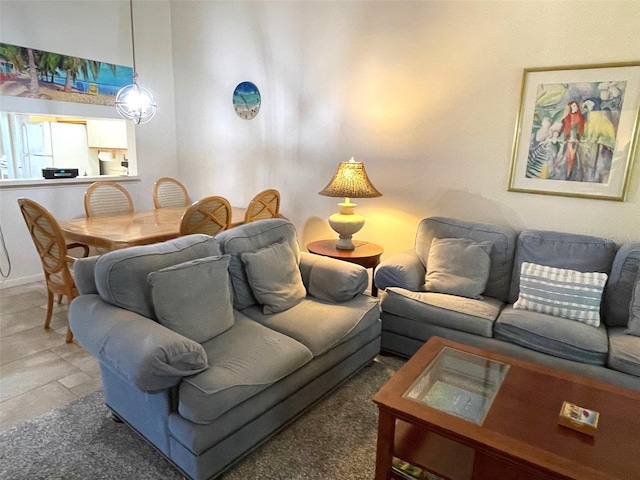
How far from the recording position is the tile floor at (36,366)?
2.20 metres

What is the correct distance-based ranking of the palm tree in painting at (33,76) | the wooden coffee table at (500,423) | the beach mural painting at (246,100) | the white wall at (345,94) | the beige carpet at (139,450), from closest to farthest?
1. the wooden coffee table at (500,423)
2. the beige carpet at (139,450)
3. the white wall at (345,94)
4. the palm tree in painting at (33,76)
5. the beach mural painting at (246,100)

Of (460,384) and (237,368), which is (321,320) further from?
(460,384)

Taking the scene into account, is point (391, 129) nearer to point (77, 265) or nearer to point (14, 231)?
point (77, 265)

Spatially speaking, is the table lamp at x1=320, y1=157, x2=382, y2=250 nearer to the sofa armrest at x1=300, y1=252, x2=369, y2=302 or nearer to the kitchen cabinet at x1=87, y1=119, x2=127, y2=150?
the sofa armrest at x1=300, y1=252, x2=369, y2=302

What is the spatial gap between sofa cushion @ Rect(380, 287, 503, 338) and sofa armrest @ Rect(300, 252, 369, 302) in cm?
26

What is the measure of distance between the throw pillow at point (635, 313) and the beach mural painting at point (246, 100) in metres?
3.52

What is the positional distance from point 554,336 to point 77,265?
99.3 inches

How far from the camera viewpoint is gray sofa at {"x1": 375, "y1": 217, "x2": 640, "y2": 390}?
2.15 m

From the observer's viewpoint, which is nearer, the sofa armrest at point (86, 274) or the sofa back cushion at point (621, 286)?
the sofa armrest at point (86, 274)

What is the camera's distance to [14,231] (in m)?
3.80

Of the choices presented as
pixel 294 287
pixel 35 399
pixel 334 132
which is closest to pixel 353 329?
pixel 294 287

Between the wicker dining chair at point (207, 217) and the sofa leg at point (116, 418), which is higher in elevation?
the wicker dining chair at point (207, 217)

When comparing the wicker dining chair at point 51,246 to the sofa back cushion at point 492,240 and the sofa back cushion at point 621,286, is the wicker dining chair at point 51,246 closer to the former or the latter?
the sofa back cushion at point 492,240

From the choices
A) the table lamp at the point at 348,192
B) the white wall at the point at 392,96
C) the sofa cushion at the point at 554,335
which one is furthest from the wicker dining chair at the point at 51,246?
the sofa cushion at the point at 554,335
